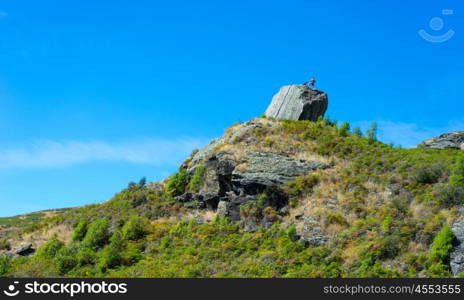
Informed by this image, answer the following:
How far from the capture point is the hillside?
20531 mm

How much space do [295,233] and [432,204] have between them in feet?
23.9

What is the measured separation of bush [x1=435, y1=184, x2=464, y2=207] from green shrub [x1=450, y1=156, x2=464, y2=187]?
689 mm

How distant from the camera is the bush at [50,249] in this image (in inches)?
1119

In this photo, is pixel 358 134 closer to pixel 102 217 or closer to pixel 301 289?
pixel 102 217

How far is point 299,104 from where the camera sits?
43000 millimetres

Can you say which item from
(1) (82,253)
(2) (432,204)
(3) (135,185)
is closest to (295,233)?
(2) (432,204)

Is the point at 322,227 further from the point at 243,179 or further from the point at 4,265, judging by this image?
the point at 4,265

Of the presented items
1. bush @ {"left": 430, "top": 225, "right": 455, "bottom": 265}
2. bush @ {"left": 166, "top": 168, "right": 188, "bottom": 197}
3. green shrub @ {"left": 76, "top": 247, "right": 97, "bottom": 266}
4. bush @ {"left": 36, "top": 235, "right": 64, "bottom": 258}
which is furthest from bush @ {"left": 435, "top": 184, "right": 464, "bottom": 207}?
bush @ {"left": 36, "top": 235, "right": 64, "bottom": 258}

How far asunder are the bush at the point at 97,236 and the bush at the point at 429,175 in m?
19.9

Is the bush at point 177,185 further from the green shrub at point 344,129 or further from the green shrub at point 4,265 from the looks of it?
the green shrub at point 344,129

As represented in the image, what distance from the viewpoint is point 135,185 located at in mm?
40469

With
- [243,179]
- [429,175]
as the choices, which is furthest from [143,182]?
[429,175]

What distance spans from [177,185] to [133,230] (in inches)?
288

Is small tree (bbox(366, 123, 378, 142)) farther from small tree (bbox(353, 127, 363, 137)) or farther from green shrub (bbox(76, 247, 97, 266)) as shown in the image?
green shrub (bbox(76, 247, 97, 266))
